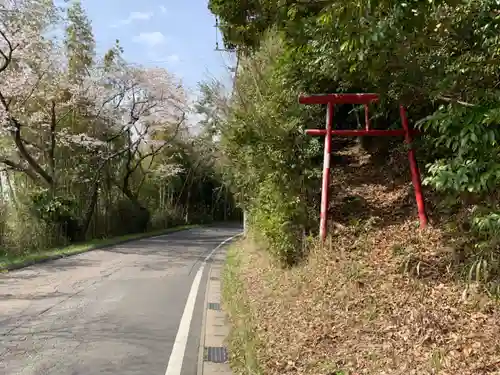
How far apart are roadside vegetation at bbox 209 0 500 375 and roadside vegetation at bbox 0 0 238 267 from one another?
9.88 meters

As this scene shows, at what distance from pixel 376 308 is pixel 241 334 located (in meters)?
1.92

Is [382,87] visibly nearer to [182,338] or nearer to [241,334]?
[241,334]

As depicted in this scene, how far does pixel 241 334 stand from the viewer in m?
6.44

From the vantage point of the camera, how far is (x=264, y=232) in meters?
10.2

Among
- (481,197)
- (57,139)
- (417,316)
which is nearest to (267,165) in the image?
(481,197)

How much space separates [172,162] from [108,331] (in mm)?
35048

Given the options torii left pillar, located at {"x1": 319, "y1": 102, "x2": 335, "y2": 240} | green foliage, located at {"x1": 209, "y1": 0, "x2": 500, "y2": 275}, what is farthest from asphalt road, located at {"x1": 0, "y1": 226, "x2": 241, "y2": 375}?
green foliage, located at {"x1": 209, "y1": 0, "x2": 500, "y2": 275}

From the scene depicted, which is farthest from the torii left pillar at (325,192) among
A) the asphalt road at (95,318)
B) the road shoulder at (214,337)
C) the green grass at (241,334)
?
the asphalt road at (95,318)

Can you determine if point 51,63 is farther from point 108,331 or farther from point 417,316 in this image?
point 417,316

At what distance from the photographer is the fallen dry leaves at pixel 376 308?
4320mm

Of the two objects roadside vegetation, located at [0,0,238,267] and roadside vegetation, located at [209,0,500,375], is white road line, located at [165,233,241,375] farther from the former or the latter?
roadside vegetation, located at [0,0,238,267]

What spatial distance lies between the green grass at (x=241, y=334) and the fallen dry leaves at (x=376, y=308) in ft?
0.43

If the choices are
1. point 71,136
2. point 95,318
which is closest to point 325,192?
point 95,318

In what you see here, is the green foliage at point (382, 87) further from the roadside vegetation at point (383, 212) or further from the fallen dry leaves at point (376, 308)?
the fallen dry leaves at point (376, 308)
